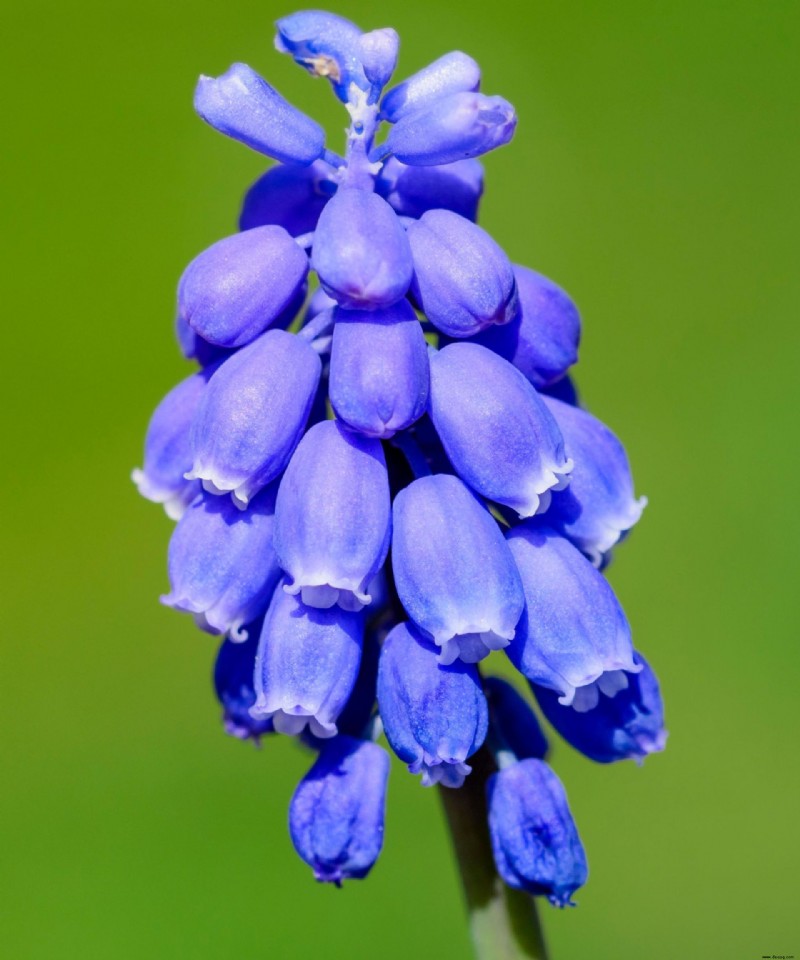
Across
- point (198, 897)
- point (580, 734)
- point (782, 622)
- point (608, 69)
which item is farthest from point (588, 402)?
point (580, 734)

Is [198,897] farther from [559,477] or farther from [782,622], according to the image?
[559,477]

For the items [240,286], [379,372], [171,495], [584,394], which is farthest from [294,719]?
[584,394]

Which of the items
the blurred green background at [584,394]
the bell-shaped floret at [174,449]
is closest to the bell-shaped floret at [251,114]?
the bell-shaped floret at [174,449]

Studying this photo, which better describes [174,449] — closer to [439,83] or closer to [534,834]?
[439,83]

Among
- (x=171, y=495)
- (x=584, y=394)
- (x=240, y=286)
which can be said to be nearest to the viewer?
(x=240, y=286)

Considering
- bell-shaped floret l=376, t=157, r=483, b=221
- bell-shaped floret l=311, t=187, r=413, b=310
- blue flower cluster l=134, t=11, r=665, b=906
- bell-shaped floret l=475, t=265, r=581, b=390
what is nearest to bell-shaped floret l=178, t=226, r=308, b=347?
blue flower cluster l=134, t=11, r=665, b=906

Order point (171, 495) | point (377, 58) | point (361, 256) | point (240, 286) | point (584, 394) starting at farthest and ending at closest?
point (584, 394)
point (171, 495)
point (377, 58)
point (240, 286)
point (361, 256)

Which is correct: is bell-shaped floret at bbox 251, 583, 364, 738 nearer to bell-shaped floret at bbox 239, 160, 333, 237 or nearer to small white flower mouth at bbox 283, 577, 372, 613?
small white flower mouth at bbox 283, 577, 372, 613
